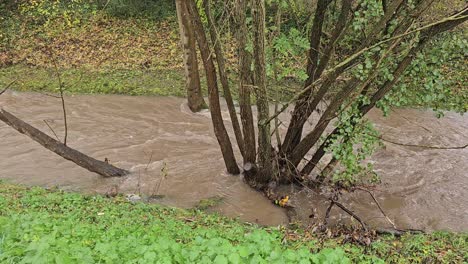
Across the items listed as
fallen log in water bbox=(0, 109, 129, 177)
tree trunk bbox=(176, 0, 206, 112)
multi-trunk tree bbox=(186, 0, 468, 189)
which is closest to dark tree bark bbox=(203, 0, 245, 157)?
multi-trunk tree bbox=(186, 0, 468, 189)

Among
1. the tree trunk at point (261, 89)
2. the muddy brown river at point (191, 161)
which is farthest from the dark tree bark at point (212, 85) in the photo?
the tree trunk at point (261, 89)

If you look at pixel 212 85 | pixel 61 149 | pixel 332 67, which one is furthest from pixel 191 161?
pixel 332 67

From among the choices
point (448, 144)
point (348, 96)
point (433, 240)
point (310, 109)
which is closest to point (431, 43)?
point (348, 96)

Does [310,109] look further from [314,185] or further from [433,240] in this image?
[433,240]

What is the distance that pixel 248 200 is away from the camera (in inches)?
339

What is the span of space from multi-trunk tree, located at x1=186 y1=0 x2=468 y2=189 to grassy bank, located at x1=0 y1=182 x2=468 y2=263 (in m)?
1.78

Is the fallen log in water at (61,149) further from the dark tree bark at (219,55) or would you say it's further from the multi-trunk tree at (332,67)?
the dark tree bark at (219,55)

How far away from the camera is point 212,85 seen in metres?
8.18

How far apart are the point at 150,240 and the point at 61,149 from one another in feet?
16.2

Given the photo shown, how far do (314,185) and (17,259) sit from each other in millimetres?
6101

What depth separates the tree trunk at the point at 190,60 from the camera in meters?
11.5

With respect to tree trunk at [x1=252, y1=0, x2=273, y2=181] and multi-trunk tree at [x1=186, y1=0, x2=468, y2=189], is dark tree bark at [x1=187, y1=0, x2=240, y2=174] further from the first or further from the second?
tree trunk at [x1=252, y1=0, x2=273, y2=181]

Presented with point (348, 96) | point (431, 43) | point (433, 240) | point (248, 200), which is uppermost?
point (431, 43)

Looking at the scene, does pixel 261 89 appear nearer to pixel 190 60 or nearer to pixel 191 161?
pixel 191 161
